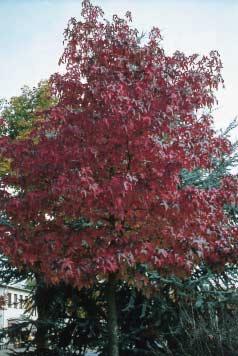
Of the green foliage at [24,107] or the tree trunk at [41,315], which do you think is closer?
the tree trunk at [41,315]

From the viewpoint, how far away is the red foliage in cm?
719

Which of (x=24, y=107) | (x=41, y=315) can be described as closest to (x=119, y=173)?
(x=41, y=315)

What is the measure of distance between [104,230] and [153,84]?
249 centimetres

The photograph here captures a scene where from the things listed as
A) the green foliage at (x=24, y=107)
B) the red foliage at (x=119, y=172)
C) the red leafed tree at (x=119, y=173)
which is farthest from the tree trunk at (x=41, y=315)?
the green foliage at (x=24, y=107)

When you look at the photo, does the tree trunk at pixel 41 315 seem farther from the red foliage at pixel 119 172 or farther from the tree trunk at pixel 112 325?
the red foliage at pixel 119 172

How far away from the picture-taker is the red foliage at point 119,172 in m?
7.19

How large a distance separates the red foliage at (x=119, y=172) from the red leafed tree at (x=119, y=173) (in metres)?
0.02

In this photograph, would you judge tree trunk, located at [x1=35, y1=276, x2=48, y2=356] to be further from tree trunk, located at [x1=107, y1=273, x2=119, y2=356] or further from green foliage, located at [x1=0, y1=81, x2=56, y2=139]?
green foliage, located at [x1=0, y1=81, x2=56, y2=139]

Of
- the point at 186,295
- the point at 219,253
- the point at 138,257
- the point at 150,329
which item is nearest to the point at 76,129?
the point at 138,257

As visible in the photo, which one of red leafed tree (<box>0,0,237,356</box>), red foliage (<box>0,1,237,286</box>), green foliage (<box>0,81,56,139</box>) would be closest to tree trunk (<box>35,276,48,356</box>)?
red leafed tree (<box>0,0,237,356</box>)

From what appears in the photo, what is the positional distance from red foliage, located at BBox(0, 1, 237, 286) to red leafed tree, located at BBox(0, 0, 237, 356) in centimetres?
2

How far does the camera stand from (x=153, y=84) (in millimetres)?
7965

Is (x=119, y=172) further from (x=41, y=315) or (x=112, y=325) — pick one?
(x=41, y=315)

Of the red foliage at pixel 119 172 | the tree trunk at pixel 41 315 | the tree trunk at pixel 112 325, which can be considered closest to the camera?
the red foliage at pixel 119 172
